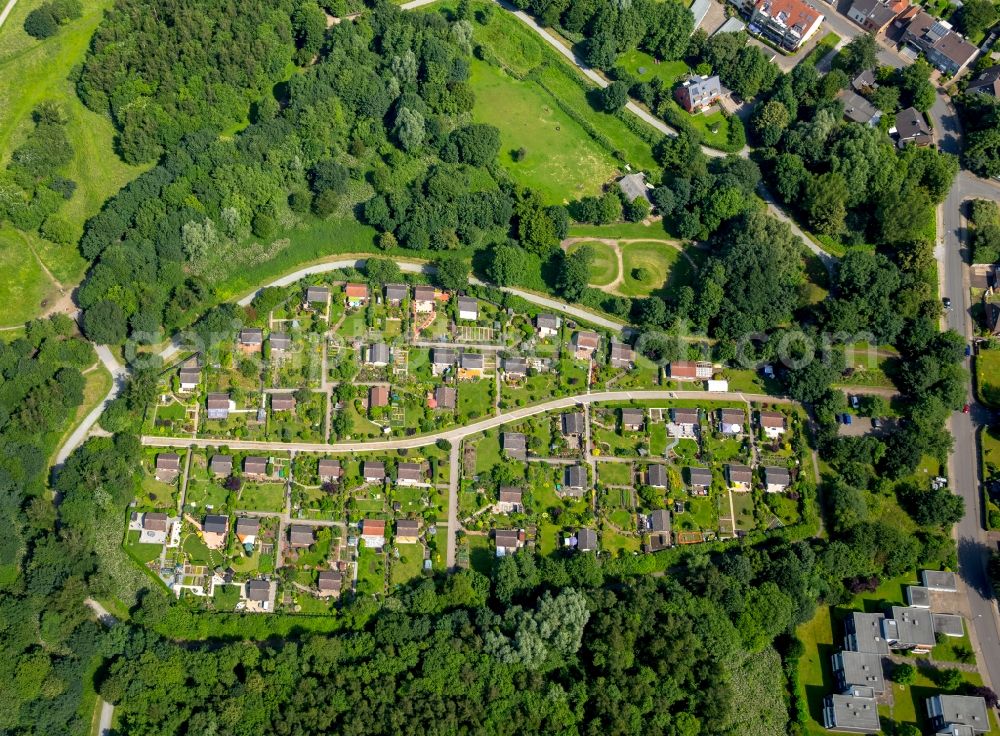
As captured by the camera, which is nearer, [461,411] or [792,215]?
[461,411]

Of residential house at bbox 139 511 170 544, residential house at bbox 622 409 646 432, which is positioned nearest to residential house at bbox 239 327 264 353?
residential house at bbox 139 511 170 544

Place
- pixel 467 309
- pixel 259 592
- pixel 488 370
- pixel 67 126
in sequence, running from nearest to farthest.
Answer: pixel 259 592, pixel 488 370, pixel 467 309, pixel 67 126

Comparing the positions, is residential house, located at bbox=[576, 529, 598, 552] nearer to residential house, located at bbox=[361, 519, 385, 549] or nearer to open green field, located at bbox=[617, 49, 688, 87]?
residential house, located at bbox=[361, 519, 385, 549]

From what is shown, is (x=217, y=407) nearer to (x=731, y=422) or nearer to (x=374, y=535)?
(x=374, y=535)

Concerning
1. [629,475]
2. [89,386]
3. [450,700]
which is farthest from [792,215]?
[89,386]

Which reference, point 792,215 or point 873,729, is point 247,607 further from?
point 792,215

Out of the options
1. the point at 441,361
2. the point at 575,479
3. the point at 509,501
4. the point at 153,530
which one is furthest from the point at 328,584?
the point at 575,479

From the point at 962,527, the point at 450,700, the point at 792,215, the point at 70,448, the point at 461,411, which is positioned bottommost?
the point at 70,448
